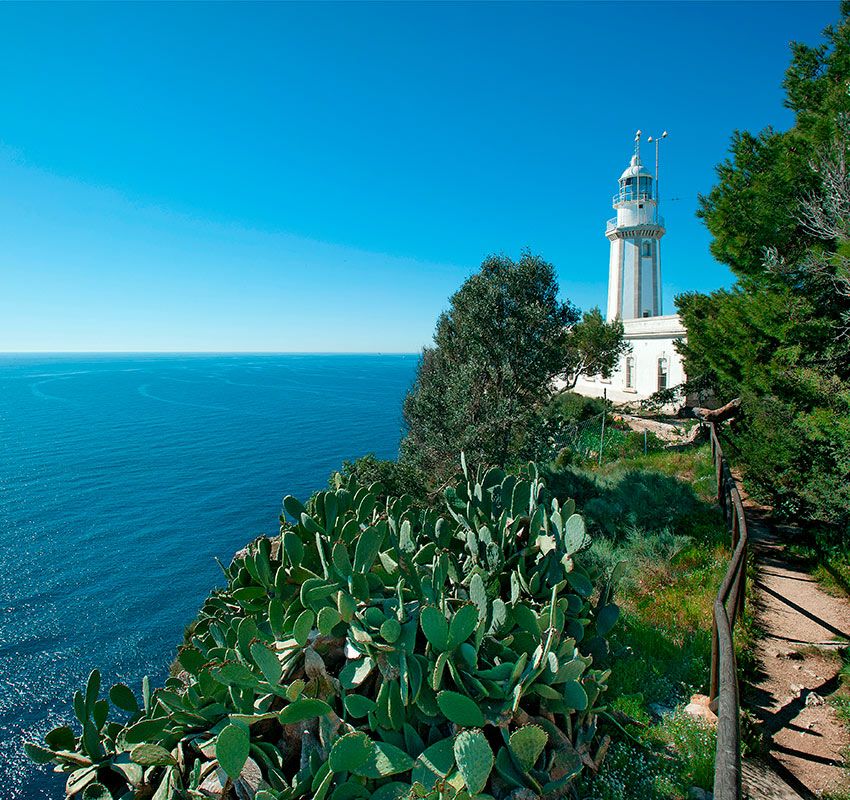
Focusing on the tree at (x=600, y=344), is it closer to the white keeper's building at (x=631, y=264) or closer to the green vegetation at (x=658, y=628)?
the white keeper's building at (x=631, y=264)

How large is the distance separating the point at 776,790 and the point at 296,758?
9.79 ft

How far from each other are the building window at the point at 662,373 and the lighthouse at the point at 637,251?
8.02 meters

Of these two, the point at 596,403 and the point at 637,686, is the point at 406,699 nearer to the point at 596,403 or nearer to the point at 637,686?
the point at 637,686

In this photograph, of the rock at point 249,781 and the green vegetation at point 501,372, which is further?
the green vegetation at point 501,372

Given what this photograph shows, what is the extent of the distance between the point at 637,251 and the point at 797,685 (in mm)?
38318

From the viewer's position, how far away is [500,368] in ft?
45.9

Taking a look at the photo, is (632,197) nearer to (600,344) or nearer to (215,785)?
(600,344)

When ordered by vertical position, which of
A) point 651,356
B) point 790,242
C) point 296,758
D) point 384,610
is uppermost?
point 790,242

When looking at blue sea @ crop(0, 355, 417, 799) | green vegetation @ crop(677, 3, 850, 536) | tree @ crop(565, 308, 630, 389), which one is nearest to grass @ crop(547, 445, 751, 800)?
green vegetation @ crop(677, 3, 850, 536)

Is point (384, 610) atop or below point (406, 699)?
atop

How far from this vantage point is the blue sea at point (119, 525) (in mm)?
17953

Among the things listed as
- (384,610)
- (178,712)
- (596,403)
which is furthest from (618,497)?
(596,403)

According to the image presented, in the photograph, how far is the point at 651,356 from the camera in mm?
30422

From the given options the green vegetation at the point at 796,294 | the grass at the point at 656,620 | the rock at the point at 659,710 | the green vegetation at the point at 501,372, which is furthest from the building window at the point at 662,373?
the rock at the point at 659,710
